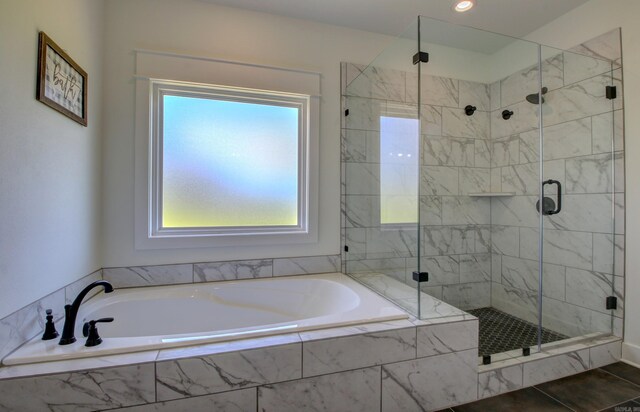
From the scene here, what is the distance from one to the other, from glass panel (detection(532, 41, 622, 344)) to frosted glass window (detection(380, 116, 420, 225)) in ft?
3.69

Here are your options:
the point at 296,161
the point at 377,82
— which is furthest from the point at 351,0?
the point at 296,161

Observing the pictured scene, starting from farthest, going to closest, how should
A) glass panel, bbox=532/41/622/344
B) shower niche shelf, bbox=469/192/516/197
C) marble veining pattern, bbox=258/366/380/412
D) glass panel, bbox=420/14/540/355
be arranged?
shower niche shelf, bbox=469/192/516/197, glass panel, bbox=420/14/540/355, glass panel, bbox=532/41/622/344, marble veining pattern, bbox=258/366/380/412

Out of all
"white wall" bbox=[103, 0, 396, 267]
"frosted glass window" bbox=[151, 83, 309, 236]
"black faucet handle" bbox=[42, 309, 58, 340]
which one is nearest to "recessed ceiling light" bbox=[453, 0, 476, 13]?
"white wall" bbox=[103, 0, 396, 267]

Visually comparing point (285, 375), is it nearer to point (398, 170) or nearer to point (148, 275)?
point (148, 275)

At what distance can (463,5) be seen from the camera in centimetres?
220

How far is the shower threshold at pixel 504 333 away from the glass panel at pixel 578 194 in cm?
8

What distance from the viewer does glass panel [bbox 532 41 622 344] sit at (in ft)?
7.11

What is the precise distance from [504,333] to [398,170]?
1.50m

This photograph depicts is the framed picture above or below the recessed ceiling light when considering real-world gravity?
below

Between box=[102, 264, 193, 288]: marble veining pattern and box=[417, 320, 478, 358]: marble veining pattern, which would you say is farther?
box=[102, 264, 193, 288]: marble veining pattern

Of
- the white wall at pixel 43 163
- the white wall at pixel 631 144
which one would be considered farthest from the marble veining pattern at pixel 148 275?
the white wall at pixel 631 144

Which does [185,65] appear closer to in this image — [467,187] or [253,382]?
[253,382]

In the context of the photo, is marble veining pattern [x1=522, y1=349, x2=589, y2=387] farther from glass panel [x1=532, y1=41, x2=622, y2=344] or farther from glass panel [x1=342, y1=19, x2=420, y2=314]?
Result: glass panel [x1=342, y1=19, x2=420, y2=314]

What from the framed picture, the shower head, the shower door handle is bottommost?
the shower door handle
